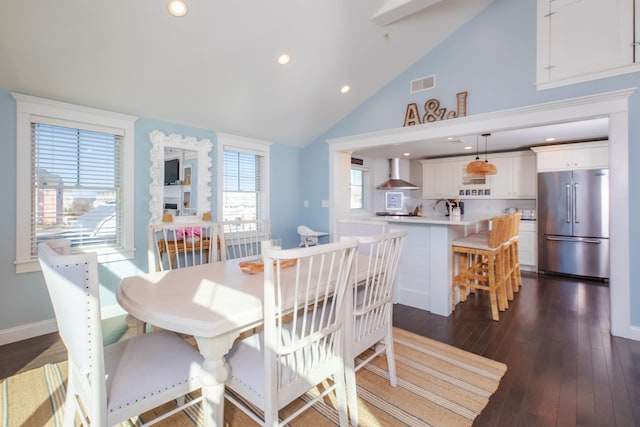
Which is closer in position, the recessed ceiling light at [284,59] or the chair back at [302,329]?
the chair back at [302,329]

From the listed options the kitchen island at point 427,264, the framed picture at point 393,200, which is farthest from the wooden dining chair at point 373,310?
the framed picture at point 393,200

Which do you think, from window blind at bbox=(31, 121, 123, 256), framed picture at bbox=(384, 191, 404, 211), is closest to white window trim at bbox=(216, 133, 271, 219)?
window blind at bbox=(31, 121, 123, 256)

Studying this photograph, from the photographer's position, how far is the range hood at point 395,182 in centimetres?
658

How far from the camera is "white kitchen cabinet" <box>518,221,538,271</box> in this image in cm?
531

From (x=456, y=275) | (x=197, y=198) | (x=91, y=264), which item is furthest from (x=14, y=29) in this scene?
(x=456, y=275)

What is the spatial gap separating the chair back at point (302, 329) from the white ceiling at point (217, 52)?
2385mm

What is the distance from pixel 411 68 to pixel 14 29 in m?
3.86

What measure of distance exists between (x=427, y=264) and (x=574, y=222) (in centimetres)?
301

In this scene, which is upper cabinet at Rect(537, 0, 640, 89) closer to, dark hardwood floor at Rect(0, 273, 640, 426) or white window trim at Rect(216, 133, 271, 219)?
dark hardwood floor at Rect(0, 273, 640, 426)

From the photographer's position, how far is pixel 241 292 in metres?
1.54

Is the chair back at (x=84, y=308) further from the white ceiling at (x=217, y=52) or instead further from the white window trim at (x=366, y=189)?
the white window trim at (x=366, y=189)

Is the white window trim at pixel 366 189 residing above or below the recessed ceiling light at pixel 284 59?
Answer: below

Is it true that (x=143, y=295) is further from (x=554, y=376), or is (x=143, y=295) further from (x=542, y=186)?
(x=542, y=186)

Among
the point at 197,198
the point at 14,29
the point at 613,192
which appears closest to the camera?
the point at 14,29
